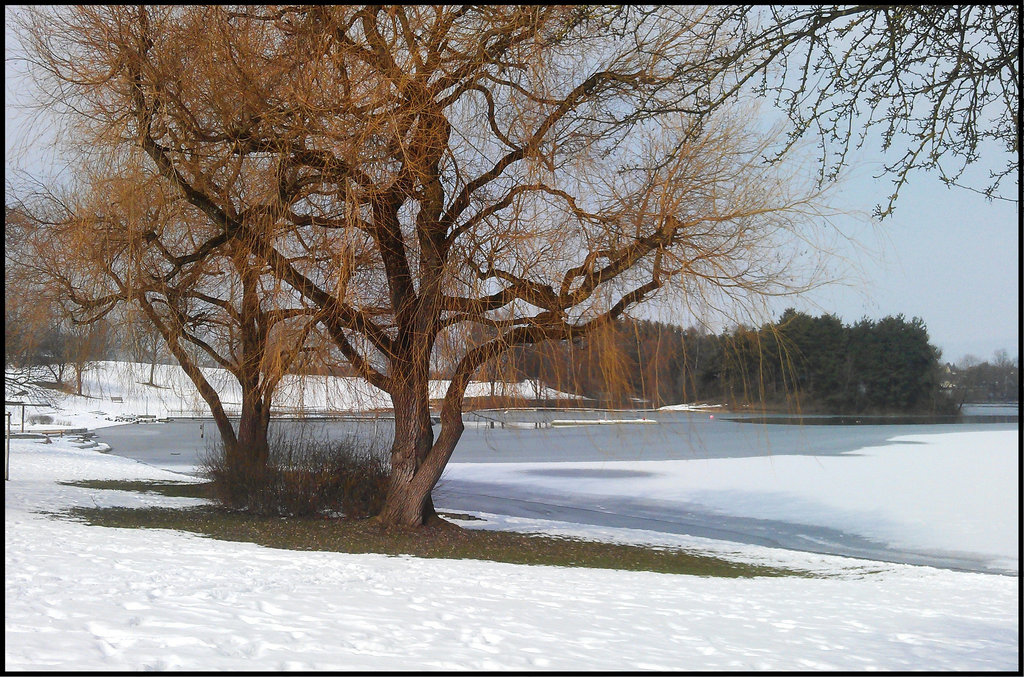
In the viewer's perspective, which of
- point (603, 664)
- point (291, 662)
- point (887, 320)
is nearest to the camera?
point (291, 662)

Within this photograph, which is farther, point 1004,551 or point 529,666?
point 1004,551

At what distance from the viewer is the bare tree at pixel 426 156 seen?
8086 mm

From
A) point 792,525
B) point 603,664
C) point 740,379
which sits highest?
point 740,379

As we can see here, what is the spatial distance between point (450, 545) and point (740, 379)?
3.57m

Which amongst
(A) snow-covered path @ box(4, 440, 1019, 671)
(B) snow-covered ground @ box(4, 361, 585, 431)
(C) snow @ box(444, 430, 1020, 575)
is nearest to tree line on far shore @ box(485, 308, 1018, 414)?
Result: (B) snow-covered ground @ box(4, 361, 585, 431)

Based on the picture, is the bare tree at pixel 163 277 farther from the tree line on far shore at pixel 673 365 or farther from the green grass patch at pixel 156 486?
the tree line on far shore at pixel 673 365

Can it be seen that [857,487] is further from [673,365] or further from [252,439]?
[252,439]

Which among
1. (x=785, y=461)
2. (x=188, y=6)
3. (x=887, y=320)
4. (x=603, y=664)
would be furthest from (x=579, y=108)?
(x=887, y=320)

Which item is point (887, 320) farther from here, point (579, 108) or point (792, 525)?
point (579, 108)

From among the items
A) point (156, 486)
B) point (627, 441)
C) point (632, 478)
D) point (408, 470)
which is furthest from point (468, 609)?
point (632, 478)

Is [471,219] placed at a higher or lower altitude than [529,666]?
higher

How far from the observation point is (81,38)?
8.98 meters

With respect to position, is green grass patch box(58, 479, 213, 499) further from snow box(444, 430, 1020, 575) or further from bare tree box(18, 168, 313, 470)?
snow box(444, 430, 1020, 575)

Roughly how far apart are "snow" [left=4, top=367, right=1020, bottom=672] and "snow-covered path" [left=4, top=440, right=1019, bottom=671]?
0.02m
